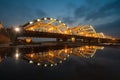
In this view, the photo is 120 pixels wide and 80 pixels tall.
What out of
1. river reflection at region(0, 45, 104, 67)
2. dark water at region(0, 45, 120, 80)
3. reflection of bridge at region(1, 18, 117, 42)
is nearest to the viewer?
dark water at region(0, 45, 120, 80)

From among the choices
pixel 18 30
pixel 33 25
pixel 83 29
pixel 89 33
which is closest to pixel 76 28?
pixel 83 29

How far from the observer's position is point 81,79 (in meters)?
8.18

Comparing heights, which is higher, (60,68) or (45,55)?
(60,68)

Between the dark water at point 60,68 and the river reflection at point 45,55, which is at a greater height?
the dark water at point 60,68

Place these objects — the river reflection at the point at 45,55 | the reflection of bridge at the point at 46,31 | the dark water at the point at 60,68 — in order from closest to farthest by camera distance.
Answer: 1. the dark water at the point at 60,68
2. the river reflection at the point at 45,55
3. the reflection of bridge at the point at 46,31

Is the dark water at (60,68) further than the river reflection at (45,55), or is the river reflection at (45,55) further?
the river reflection at (45,55)

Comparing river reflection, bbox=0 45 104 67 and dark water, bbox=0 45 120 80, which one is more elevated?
dark water, bbox=0 45 120 80

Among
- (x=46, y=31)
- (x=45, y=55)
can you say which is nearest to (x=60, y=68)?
(x=45, y=55)

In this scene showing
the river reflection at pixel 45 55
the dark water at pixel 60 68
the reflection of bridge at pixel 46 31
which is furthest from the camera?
the reflection of bridge at pixel 46 31

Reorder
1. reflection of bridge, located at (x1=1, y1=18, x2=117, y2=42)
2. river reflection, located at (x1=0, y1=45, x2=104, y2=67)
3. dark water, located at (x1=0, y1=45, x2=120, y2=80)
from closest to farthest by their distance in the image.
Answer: dark water, located at (x1=0, y1=45, x2=120, y2=80)
river reflection, located at (x1=0, y1=45, x2=104, y2=67)
reflection of bridge, located at (x1=1, y1=18, x2=117, y2=42)

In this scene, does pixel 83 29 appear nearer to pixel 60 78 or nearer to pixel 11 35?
pixel 11 35

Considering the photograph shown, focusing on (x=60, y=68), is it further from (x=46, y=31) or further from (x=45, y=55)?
(x=46, y=31)

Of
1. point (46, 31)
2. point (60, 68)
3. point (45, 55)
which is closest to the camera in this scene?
point (60, 68)

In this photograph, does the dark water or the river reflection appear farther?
→ the river reflection
